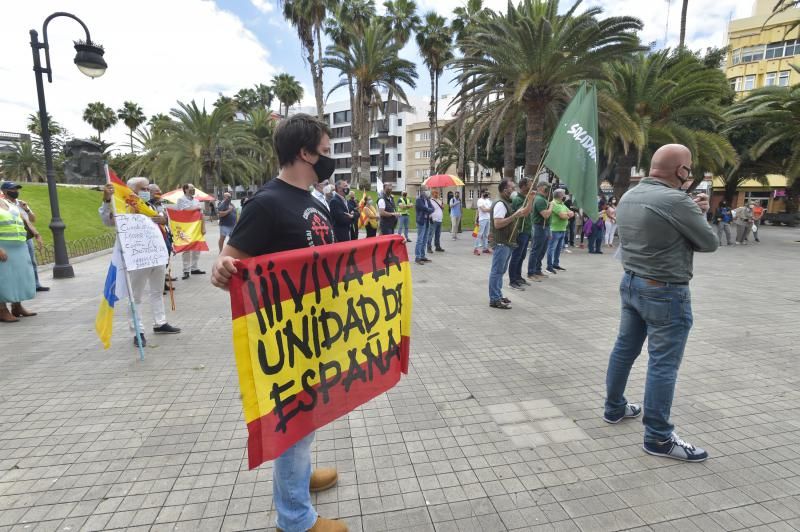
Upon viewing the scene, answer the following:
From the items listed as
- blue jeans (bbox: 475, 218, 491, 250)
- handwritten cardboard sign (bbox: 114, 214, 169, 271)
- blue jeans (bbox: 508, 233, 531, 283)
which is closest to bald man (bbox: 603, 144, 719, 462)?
handwritten cardboard sign (bbox: 114, 214, 169, 271)

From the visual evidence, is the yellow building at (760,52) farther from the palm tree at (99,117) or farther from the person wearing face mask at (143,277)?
the palm tree at (99,117)

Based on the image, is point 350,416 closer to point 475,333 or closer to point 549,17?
point 475,333

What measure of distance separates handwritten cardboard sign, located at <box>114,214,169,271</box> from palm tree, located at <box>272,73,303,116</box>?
54377 millimetres

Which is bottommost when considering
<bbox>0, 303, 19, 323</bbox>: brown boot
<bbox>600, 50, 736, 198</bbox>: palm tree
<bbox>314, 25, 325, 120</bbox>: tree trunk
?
<bbox>0, 303, 19, 323</bbox>: brown boot

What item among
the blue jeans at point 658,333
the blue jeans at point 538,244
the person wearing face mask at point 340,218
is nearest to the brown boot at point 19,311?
the person wearing face mask at point 340,218

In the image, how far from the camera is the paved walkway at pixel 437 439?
2486 mm

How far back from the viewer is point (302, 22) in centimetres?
3447

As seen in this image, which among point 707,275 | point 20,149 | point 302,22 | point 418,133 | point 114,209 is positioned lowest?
point 707,275

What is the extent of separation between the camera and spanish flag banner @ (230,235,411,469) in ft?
6.34

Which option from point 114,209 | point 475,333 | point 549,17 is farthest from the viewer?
point 549,17

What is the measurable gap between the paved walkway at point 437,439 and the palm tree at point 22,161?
5297cm

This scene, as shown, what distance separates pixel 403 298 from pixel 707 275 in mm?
10487

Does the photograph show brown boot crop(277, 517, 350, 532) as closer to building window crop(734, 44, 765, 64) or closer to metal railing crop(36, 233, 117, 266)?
metal railing crop(36, 233, 117, 266)

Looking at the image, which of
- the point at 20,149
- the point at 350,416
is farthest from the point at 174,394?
the point at 20,149
